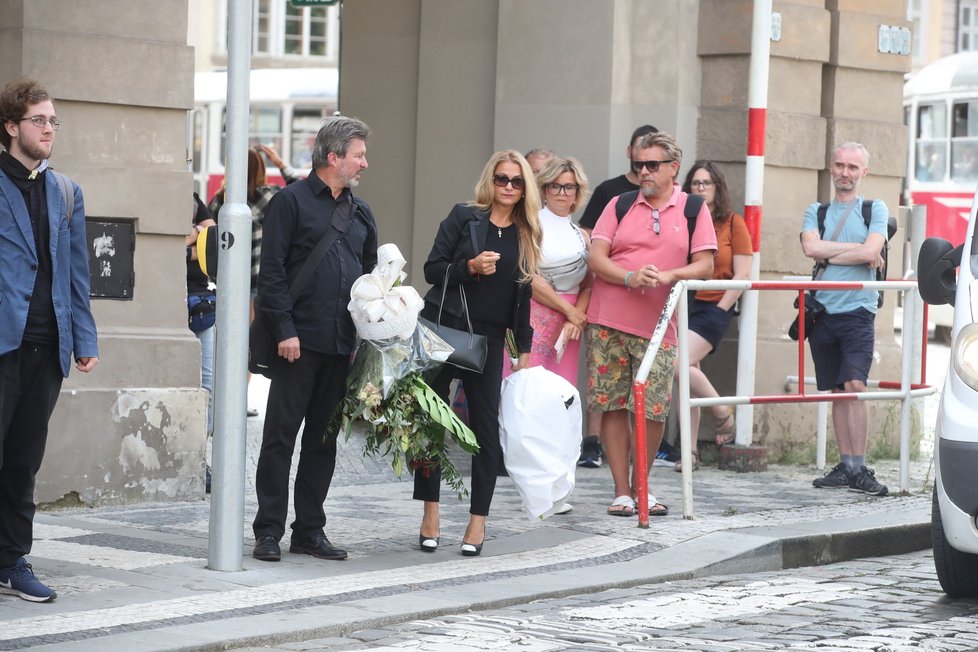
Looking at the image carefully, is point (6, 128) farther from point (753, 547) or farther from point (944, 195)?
point (944, 195)

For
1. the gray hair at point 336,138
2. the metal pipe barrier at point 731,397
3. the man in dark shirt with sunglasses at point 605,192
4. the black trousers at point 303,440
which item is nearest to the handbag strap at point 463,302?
the black trousers at point 303,440

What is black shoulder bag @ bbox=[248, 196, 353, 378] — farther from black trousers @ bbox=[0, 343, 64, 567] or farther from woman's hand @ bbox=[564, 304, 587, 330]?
woman's hand @ bbox=[564, 304, 587, 330]

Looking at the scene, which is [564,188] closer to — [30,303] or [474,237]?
[474,237]

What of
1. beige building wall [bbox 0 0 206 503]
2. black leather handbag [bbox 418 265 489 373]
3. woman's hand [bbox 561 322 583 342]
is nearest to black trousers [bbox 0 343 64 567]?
black leather handbag [bbox 418 265 489 373]

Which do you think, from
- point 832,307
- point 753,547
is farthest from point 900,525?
point 832,307

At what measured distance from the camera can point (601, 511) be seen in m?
9.29

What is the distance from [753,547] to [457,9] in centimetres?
533

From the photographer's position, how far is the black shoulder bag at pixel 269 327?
746 centimetres

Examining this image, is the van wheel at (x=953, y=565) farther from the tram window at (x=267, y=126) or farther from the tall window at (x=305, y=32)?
the tall window at (x=305, y=32)

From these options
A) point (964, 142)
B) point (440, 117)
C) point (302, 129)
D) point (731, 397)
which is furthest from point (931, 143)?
point (731, 397)

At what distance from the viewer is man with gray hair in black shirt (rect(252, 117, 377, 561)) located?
744 cm

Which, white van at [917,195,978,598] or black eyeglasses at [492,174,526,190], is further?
black eyeglasses at [492,174,526,190]

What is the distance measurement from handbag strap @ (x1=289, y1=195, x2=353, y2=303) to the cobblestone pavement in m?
1.61

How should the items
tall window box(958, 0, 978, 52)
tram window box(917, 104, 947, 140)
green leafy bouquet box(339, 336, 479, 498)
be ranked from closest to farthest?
green leafy bouquet box(339, 336, 479, 498), tram window box(917, 104, 947, 140), tall window box(958, 0, 978, 52)
